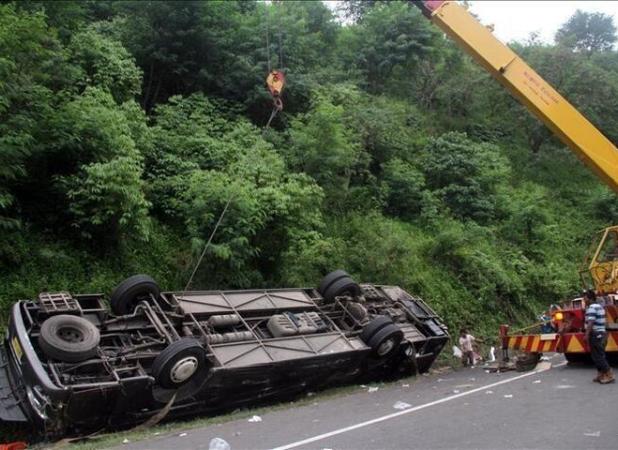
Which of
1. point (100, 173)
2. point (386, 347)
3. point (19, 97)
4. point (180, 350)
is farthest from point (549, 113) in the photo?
point (19, 97)

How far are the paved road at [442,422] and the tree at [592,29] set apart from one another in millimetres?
42410

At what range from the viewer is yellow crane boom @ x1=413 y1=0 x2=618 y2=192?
10.2 m

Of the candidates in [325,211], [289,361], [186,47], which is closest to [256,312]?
[289,361]

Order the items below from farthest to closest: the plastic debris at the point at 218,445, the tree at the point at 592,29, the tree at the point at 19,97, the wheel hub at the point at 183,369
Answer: the tree at the point at 592,29 < the tree at the point at 19,97 < the wheel hub at the point at 183,369 < the plastic debris at the point at 218,445

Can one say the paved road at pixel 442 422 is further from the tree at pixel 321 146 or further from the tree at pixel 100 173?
the tree at pixel 321 146

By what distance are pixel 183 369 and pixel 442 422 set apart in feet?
10.3

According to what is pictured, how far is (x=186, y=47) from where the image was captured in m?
15.9

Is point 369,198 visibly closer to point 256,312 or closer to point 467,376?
point 467,376

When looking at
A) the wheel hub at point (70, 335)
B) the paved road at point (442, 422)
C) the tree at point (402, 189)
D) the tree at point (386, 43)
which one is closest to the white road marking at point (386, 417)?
the paved road at point (442, 422)

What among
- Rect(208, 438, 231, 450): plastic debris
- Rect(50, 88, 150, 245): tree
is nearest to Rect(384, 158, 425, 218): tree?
Rect(50, 88, 150, 245): tree

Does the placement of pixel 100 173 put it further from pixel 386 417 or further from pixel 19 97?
pixel 386 417

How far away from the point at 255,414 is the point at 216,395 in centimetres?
57

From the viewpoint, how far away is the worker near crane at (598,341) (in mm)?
8672

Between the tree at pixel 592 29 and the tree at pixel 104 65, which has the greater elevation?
the tree at pixel 592 29
